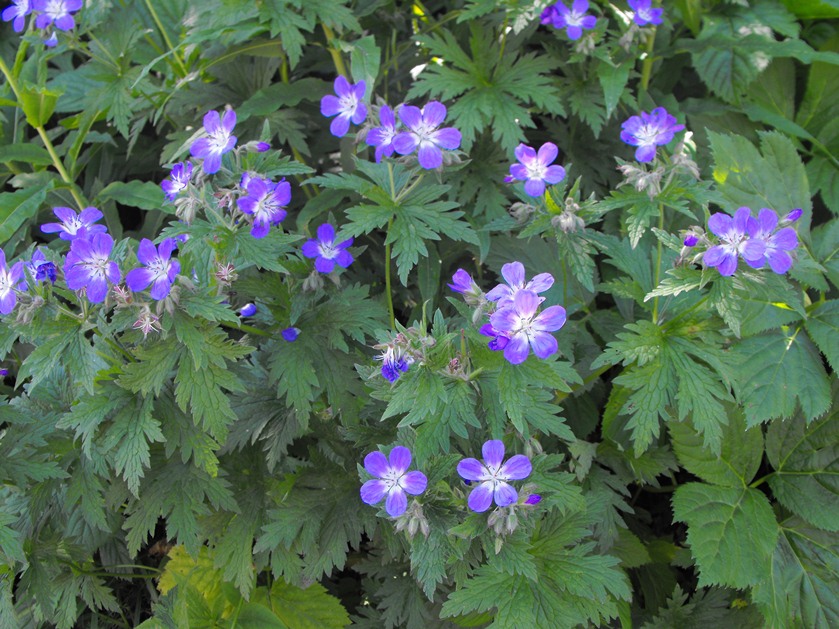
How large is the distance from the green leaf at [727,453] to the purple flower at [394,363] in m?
1.21

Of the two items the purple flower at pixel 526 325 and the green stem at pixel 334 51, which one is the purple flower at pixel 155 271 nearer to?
the purple flower at pixel 526 325

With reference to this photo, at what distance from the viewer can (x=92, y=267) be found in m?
2.06

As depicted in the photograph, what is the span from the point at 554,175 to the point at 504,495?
3.51ft

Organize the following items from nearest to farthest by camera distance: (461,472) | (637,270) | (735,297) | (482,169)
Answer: (461,472)
(735,297)
(637,270)
(482,169)

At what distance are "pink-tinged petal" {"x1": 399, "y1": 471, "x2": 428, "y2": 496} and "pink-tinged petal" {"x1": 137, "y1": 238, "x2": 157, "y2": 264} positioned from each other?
94cm

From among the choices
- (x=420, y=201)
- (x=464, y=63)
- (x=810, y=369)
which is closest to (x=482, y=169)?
(x=464, y=63)

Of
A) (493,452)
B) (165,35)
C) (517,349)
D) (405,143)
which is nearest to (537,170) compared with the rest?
(405,143)

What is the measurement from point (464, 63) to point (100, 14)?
1.62 meters

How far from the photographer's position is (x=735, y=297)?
221cm

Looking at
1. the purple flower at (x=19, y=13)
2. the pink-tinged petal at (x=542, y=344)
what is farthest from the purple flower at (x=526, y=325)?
the purple flower at (x=19, y=13)

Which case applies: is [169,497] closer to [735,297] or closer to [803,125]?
[735,297]

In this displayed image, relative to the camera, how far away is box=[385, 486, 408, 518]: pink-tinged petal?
6.30 feet

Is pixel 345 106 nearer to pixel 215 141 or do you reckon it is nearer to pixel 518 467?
pixel 215 141

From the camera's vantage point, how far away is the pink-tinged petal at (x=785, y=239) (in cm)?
205
